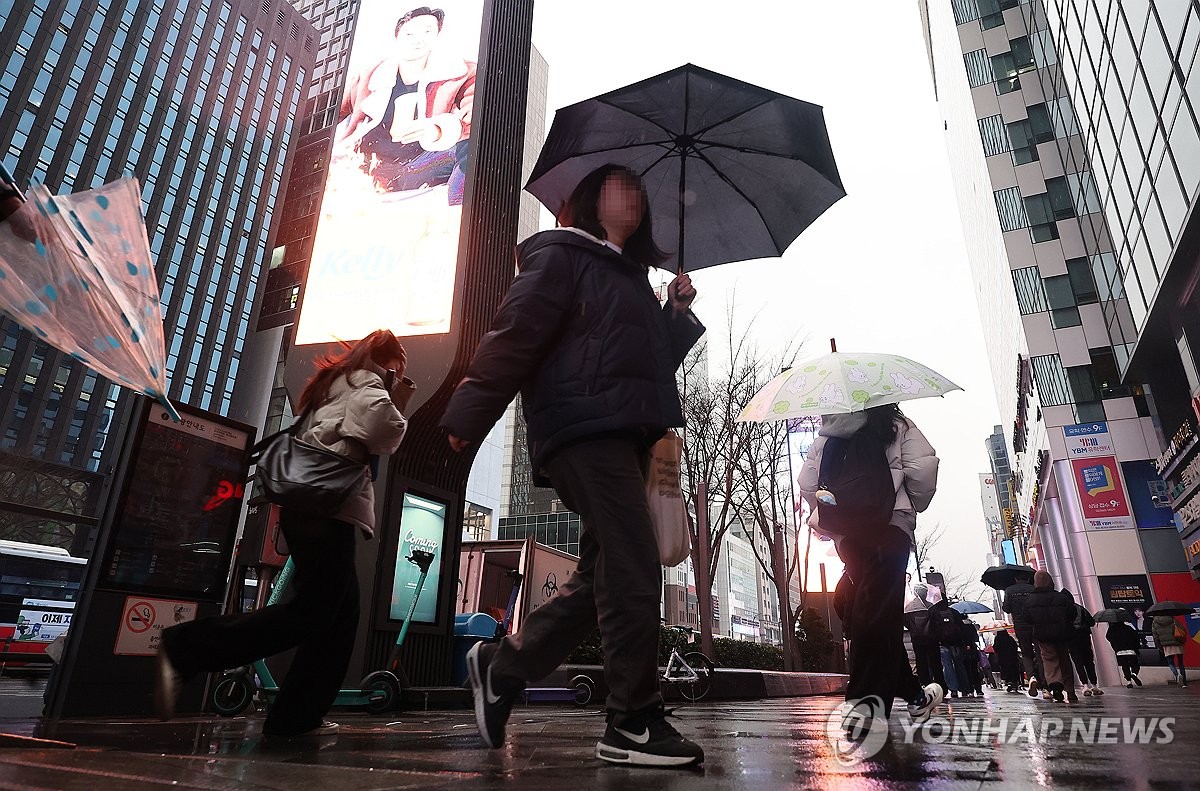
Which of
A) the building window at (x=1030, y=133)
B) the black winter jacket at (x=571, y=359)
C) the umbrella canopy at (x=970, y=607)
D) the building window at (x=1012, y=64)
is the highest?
the building window at (x=1012, y=64)

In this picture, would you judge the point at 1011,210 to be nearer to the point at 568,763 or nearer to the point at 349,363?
the point at 349,363

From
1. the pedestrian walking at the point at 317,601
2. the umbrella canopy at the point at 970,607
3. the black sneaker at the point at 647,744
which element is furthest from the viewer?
the umbrella canopy at the point at 970,607

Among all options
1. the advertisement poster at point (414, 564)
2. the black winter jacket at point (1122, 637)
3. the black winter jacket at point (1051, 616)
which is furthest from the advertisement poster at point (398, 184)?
the black winter jacket at point (1122, 637)

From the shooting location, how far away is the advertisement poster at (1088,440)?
23.9 meters

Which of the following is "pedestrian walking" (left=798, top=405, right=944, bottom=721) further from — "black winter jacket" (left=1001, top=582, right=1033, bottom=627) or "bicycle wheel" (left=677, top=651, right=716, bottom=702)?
"black winter jacket" (left=1001, top=582, right=1033, bottom=627)

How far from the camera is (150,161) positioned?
2231 inches

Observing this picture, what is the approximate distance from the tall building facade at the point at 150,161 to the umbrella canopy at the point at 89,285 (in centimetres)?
4399

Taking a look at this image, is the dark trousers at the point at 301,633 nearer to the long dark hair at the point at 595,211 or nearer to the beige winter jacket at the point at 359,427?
the beige winter jacket at the point at 359,427

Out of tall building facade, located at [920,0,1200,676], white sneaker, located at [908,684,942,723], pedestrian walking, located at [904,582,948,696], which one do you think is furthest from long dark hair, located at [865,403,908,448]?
tall building facade, located at [920,0,1200,676]

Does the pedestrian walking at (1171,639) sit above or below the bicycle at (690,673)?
above

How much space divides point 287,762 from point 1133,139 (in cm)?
2140

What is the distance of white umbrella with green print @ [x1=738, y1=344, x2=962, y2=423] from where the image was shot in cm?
430

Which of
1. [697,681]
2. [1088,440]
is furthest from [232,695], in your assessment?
[1088,440]

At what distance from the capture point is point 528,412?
2.35 meters
